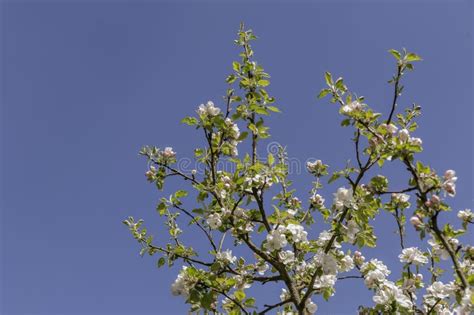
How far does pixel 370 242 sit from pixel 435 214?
0.75 m

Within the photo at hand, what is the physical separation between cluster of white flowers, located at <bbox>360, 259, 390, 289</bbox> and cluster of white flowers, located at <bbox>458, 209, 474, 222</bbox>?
792mm

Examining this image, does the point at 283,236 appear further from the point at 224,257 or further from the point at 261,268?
the point at 261,268

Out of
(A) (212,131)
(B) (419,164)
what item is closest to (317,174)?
(A) (212,131)

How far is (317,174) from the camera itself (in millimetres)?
4137

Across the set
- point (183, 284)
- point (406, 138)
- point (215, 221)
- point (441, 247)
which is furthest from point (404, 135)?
point (183, 284)

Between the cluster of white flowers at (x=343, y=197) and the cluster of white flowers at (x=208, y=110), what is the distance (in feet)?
4.16

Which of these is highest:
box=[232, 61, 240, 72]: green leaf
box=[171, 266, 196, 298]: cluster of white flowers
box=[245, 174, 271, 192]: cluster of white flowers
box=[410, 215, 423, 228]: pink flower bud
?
box=[232, 61, 240, 72]: green leaf

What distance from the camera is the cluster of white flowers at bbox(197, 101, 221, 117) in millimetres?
3742

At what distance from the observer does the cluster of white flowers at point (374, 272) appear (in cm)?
351

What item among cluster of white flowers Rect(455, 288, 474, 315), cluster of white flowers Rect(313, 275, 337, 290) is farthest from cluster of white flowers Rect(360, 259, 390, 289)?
cluster of white flowers Rect(455, 288, 474, 315)

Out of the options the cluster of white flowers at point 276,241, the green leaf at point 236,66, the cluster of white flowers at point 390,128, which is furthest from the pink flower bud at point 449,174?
the green leaf at point 236,66

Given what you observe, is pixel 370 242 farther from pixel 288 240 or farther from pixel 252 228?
pixel 252 228

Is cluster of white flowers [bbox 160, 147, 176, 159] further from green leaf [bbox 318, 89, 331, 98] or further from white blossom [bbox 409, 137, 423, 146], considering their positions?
white blossom [bbox 409, 137, 423, 146]

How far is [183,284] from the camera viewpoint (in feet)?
11.0
